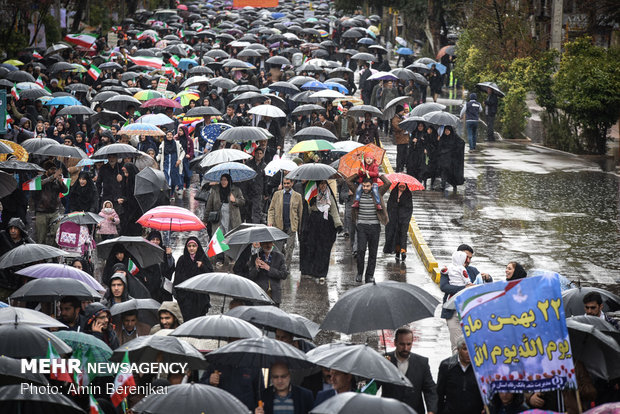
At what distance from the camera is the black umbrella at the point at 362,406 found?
6316mm

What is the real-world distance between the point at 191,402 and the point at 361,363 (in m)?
1.41

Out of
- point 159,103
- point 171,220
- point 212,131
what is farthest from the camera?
point 159,103

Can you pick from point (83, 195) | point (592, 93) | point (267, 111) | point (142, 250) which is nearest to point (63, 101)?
point (267, 111)

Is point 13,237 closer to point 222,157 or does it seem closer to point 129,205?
point 129,205

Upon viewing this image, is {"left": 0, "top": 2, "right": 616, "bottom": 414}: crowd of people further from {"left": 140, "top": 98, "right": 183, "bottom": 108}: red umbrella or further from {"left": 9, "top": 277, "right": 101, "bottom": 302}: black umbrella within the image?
{"left": 9, "top": 277, "right": 101, "bottom": 302}: black umbrella

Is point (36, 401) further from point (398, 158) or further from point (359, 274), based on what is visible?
point (398, 158)

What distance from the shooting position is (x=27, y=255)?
39.1 ft

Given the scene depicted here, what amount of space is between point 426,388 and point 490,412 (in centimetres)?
79

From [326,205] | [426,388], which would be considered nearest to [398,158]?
[326,205]

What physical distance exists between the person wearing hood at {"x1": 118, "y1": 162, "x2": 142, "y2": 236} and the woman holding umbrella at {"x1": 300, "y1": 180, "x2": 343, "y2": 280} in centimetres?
294

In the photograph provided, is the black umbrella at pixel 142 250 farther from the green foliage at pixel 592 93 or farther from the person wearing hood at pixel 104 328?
the green foliage at pixel 592 93

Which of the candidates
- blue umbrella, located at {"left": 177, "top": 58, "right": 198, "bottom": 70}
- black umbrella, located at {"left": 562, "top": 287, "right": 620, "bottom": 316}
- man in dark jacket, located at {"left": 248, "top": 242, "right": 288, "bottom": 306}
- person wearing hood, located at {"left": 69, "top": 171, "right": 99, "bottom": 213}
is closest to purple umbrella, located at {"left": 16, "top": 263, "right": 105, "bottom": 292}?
man in dark jacket, located at {"left": 248, "top": 242, "right": 288, "bottom": 306}

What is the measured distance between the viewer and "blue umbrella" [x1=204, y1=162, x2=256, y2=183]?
55.2 feet

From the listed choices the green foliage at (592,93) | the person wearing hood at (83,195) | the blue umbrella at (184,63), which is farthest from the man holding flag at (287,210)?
the blue umbrella at (184,63)
